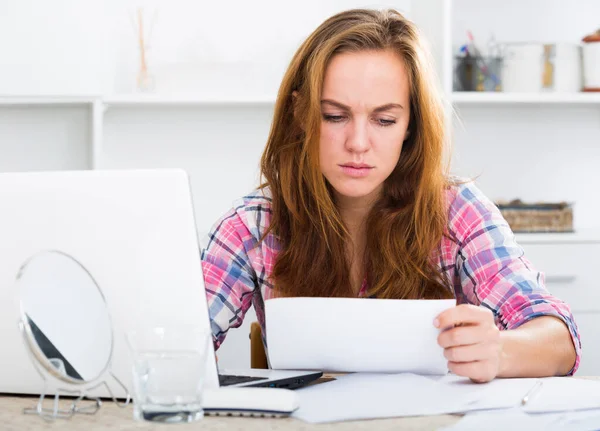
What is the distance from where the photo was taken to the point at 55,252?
976mm

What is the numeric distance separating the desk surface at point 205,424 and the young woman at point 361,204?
584 mm

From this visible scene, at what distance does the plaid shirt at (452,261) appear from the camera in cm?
149

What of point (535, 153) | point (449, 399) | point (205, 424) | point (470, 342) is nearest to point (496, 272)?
point (470, 342)

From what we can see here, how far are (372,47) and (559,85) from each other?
1.51 meters

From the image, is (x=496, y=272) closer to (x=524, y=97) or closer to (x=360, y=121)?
(x=360, y=121)

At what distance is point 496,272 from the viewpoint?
1537 mm

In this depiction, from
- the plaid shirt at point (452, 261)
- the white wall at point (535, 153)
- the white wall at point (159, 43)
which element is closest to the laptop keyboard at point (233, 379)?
the plaid shirt at point (452, 261)

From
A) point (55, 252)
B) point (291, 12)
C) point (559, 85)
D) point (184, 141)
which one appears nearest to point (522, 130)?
point (559, 85)

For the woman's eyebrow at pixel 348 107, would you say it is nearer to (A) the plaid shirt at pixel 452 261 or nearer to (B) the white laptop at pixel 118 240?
(A) the plaid shirt at pixel 452 261

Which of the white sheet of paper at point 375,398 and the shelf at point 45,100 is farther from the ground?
the shelf at point 45,100

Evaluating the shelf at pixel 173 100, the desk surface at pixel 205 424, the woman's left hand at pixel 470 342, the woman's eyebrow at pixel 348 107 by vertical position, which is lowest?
the desk surface at pixel 205 424

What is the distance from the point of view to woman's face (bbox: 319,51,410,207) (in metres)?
1.56

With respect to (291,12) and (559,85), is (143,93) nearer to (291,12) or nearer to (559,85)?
(291,12)

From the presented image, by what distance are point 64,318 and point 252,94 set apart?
2152mm
